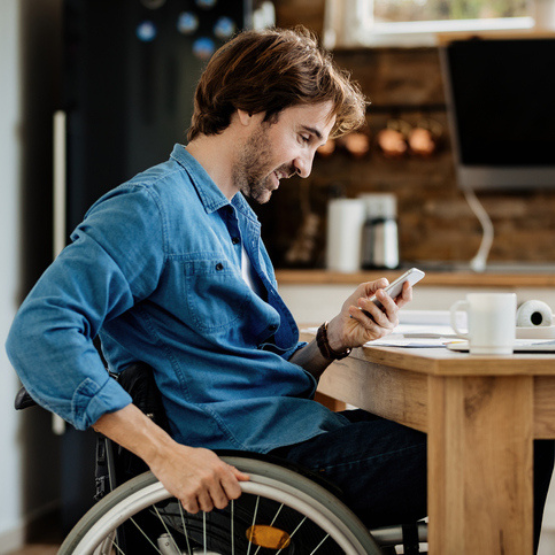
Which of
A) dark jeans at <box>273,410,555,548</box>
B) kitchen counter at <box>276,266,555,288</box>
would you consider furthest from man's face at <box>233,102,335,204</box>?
kitchen counter at <box>276,266,555,288</box>

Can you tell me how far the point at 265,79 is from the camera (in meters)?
1.28

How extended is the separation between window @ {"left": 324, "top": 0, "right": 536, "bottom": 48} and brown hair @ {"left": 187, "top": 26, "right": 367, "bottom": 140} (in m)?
2.13

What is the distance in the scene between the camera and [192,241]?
1.13 metres

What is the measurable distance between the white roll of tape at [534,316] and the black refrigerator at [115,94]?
60.5 inches

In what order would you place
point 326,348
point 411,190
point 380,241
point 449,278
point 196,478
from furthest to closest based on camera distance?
point 411,190
point 380,241
point 449,278
point 326,348
point 196,478

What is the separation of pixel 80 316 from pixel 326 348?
550mm

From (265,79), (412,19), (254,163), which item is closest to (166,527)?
(254,163)

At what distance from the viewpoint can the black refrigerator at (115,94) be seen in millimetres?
2543

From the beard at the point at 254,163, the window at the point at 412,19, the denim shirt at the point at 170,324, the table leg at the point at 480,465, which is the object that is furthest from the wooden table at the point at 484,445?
the window at the point at 412,19

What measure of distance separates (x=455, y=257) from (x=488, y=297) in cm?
236

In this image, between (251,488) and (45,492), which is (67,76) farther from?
(251,488)

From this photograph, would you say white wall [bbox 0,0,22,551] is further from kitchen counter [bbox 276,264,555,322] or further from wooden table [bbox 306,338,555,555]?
wooden table [bbox 306,338,555,555]

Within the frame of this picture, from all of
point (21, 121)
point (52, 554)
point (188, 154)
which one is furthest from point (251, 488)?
point (21, 121)

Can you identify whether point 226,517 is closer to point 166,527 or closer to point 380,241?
point 166,527
